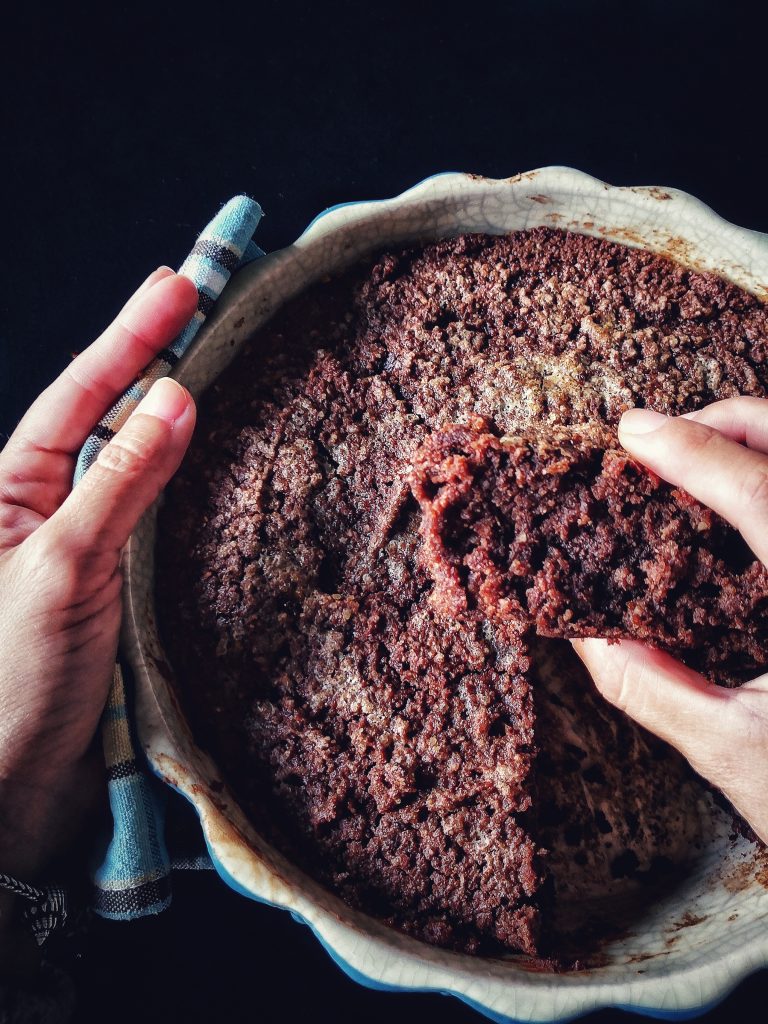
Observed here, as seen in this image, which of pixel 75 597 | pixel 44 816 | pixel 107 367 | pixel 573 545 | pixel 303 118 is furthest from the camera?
pixel 303 118

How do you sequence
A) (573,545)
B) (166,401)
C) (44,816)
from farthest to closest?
(44,816)
(166,401)
(573,545)

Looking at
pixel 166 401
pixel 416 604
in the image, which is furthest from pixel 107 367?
pixel 416 604

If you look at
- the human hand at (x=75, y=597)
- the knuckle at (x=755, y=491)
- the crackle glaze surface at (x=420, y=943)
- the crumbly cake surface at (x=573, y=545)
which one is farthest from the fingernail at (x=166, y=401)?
the knuckle at (x=755, y=491)

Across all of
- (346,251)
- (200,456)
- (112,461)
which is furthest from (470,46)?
(112,461)

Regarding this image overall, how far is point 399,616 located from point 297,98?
1.69 metres

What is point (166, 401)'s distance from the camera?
1.70m

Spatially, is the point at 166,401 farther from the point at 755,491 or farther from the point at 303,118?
the point at 303,118

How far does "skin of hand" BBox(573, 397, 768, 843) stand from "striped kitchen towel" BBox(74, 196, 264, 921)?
3.10 ft

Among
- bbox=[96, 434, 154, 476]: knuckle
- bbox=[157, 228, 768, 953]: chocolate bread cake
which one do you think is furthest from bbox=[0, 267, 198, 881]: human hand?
bbox=[157, 228, 768, 953]: chocolate bread cake

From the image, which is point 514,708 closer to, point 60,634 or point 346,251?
point 60,634

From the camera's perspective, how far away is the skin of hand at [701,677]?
1.41 m

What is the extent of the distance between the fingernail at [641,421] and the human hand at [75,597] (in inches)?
34.1

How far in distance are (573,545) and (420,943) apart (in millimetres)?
842

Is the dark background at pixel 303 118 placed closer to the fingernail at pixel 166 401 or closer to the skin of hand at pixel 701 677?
the fingernail at pixel 166 401
